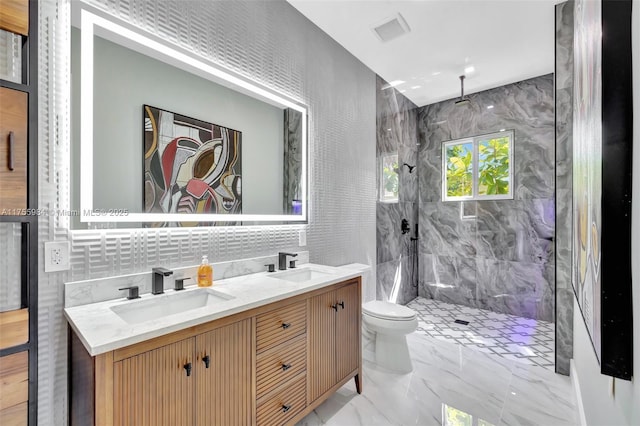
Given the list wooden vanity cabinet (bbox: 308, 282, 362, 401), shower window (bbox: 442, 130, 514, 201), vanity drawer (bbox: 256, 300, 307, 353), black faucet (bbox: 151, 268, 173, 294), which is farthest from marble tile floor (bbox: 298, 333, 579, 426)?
shower window (bbox: 442, 130, 514, 201)

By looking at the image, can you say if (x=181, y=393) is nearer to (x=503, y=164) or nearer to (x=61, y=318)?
(x=61, y=318)

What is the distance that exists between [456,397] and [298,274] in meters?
1.38

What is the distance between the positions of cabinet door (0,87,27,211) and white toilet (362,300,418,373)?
2219 mm

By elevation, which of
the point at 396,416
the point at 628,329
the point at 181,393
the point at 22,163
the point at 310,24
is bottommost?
the point at 396,416

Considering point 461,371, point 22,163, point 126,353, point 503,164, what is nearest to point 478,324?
point 461,371

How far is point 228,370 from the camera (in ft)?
4.09

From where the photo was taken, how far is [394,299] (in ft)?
11.9

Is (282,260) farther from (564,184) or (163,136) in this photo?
(564,184)

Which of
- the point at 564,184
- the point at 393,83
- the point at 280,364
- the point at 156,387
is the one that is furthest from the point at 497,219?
the point at 156,387

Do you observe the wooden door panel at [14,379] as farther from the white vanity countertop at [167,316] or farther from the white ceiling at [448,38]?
the white ceiling at [448,38]

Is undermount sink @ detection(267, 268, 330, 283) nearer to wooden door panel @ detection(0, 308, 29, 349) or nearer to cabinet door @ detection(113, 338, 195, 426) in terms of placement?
cabinet door @ detection(113, 338, 195, 426)

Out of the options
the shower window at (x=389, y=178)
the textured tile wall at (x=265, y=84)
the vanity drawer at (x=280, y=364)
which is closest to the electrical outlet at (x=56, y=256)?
the textured tile wall at (x=265, y=84)

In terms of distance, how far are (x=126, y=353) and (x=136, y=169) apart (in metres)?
0.88

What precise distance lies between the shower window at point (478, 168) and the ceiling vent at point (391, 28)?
6.52ft
